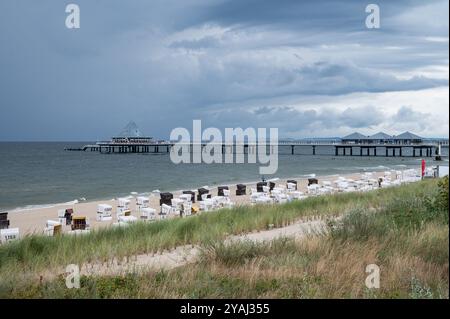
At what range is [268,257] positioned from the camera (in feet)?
18.3

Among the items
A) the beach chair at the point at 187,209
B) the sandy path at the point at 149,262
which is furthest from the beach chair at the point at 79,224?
the sandy path at the point at 149,262

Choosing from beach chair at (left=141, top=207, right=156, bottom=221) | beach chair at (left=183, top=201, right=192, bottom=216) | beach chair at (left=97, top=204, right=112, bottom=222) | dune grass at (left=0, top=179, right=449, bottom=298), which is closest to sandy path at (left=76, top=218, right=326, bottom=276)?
dune grass at (left=0, top=179, right=449, bottom=298)

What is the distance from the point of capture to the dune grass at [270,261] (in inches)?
174

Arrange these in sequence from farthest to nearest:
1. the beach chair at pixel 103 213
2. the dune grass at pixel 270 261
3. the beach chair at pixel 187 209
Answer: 1. the beach chair at pixel 103 213
2. the beach chair at pixel 187 209
3. the dune grass at pixel 270 261

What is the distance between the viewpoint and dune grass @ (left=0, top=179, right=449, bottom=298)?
4.42 metres

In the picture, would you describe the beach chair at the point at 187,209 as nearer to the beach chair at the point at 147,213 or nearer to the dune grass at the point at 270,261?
the beach chair at the point at 147,213

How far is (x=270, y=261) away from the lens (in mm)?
5332
